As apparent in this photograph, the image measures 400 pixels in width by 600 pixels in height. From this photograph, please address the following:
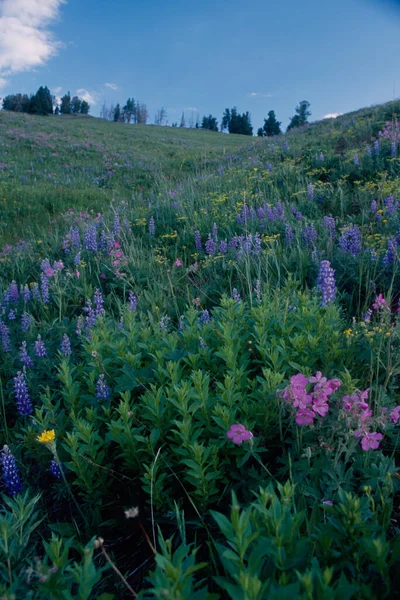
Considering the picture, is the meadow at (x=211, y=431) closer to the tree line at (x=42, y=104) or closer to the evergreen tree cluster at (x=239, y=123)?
the tree line at (x=42, y=104)

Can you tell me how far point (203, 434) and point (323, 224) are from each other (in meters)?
3.59

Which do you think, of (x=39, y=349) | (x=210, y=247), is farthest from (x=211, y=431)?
(x=210, y=247)

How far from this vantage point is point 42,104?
52375mm

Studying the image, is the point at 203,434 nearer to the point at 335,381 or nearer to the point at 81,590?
the point at 335,381

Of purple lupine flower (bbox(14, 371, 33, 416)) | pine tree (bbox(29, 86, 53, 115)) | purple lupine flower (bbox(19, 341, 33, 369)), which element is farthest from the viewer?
pine tree (bbox(29, 86, 53, 115))

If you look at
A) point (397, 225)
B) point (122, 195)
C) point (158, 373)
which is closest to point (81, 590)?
point (158, 373)

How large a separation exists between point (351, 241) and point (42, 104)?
58.5m

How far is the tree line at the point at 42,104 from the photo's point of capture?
52562 millimetres

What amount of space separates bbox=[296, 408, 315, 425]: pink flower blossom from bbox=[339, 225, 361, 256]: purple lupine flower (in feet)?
8.44

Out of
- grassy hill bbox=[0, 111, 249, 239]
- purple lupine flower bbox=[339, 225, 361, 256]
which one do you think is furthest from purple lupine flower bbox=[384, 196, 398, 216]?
grassy hill bbox=[0, 111, 249, 239]

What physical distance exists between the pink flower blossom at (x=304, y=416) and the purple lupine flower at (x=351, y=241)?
2.57 meters

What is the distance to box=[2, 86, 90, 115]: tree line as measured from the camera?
52.6 m

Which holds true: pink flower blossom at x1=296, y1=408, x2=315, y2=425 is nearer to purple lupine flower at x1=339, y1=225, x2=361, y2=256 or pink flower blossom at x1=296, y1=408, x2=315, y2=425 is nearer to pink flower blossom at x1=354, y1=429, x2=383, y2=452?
pink flower blossom at x1=354, y1=429, x2=383, y2=452

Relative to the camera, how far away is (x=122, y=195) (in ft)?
39.4
